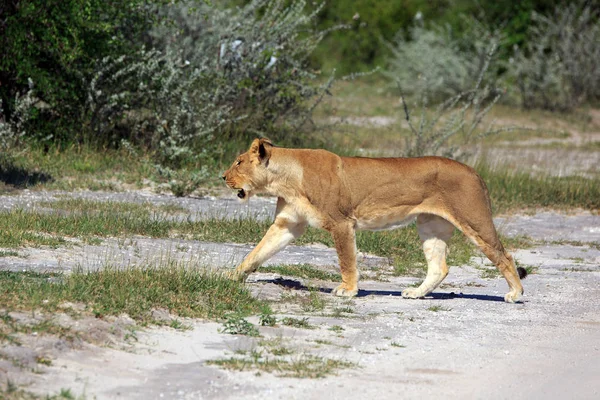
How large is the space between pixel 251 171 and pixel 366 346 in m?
2.28

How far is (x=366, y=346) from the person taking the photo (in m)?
7.09

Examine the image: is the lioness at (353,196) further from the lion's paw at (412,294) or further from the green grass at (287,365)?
the green grass at (287,365)

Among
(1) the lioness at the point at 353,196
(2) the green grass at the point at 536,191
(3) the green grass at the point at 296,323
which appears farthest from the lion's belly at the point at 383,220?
(2) the green grass at the point at 536,191

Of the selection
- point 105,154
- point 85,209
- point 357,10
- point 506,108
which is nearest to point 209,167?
point 105,154

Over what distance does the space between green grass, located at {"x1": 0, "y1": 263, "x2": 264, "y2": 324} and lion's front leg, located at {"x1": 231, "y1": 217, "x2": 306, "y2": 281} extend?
1.28 ft

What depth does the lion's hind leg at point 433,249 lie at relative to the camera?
8969 mm

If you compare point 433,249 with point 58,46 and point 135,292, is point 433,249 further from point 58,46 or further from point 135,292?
point 58,46

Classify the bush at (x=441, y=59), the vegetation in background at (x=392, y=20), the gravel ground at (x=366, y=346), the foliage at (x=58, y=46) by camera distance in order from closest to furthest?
the gravel ground at (x=366, y=346)
the foliage at (x=58, y=46)
the bush at (x=441, y=59)
the vegetation in background at (x=392, y=20)

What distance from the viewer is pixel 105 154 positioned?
1490 centimetres

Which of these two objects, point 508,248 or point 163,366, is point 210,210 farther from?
point 163,366

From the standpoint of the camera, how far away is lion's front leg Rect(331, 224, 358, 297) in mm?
8570

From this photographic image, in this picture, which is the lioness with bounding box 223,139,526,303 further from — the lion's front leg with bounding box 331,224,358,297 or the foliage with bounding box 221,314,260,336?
the foliage with bounding box 221,314,260,336

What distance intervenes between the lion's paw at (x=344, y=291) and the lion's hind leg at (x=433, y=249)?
515 millimetres

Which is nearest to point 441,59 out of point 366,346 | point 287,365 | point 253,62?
point 253,62
